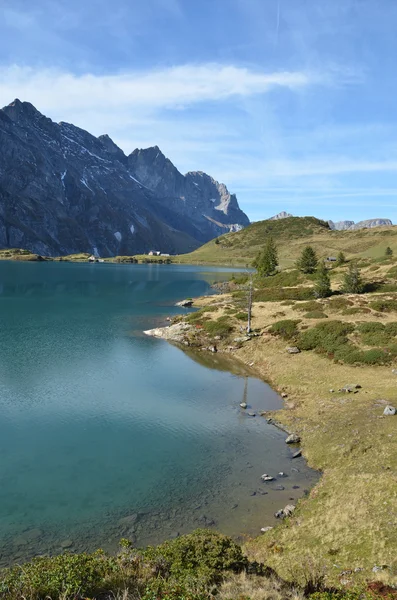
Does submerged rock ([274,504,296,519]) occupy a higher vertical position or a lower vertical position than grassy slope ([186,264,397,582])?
lower

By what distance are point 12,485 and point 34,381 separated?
21315 mm

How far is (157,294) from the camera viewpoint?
433ft

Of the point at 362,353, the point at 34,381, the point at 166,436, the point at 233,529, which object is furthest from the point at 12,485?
the point at 362,353

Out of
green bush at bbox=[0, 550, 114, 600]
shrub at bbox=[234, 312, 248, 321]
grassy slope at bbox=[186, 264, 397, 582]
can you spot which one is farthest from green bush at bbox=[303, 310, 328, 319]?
green bush at bbox=[0, 550, 114, 600]

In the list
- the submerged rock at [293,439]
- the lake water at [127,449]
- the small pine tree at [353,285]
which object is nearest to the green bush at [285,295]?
the small pine tree at [353,285]

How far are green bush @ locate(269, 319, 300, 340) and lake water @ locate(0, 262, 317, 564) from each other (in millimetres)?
9663

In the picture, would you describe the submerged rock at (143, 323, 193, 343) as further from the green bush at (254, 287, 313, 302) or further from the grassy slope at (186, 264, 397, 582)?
the green bush at (254, 287, 313, 302)

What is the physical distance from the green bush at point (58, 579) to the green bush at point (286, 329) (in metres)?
47.3

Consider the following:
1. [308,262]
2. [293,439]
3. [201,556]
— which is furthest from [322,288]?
[201,556]

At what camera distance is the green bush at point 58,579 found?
1180 centimetres

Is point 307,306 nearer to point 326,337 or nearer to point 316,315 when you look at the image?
point 316,315

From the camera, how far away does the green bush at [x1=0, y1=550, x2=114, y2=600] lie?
11805 mm

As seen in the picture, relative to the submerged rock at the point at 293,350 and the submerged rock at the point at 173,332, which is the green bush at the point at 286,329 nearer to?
the submerged rock at the point at 293,350

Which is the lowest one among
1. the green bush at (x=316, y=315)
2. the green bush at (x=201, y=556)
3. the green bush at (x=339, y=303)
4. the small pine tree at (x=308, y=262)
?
the green bush at (x=201, y=556)
